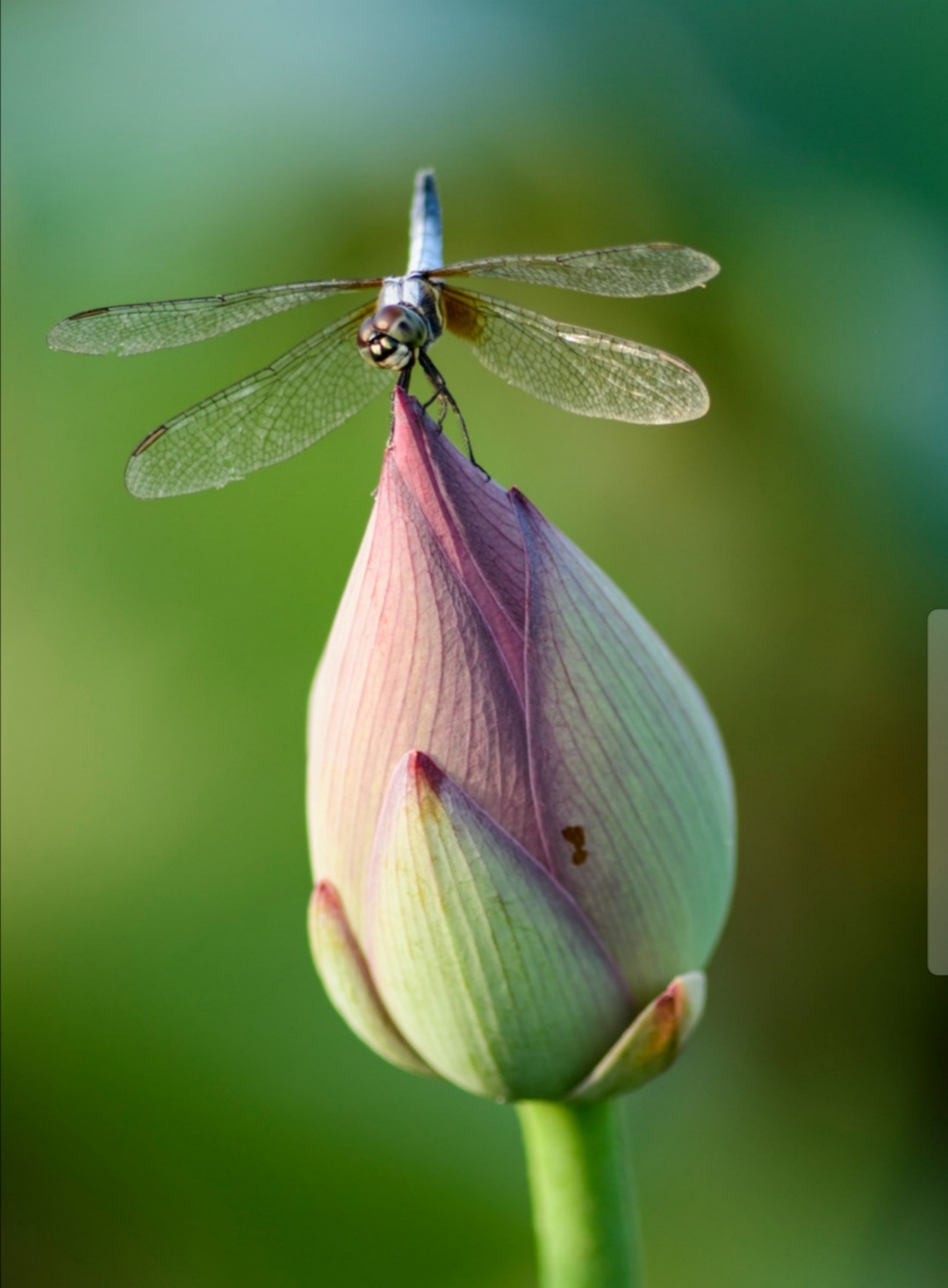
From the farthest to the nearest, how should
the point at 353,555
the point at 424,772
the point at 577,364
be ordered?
the point at 353,555 → the point at 577,364 → the point at 424,772

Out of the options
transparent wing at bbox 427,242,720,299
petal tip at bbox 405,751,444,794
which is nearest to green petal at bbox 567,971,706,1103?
petal tip at bbox 405,751,444,794

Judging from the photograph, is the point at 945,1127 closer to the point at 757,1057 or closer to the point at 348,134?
the point at 757,1057

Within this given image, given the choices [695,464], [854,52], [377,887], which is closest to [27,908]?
[377,887]

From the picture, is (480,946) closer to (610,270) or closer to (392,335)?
(392,335)

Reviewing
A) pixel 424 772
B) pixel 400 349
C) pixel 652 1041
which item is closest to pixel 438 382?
pixel 400 349

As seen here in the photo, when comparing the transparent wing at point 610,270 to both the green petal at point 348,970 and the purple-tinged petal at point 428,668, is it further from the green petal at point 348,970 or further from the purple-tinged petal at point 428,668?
the green petal at point 348,970

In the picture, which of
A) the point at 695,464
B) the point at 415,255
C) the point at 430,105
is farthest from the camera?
the point at 430,105

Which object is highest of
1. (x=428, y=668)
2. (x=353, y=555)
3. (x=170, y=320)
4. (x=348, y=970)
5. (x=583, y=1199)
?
(x=170, y=320)

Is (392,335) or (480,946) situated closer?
(480,946)
